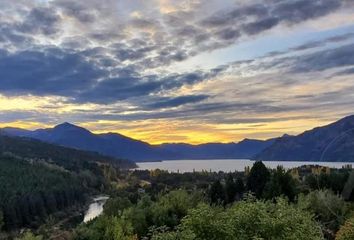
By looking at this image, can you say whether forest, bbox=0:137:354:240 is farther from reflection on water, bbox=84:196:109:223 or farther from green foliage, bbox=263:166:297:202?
reflection on water, bbox=84:196:109:223

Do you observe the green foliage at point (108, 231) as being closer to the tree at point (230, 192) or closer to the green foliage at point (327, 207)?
the green foliage at point (327, 207)

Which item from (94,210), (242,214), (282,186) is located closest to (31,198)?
(94,210)

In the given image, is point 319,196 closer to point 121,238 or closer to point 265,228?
point 121,238

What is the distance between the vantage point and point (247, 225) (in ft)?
92.4

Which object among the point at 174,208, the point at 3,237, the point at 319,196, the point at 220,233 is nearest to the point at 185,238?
the point at 220,233

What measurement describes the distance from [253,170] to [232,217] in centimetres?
7210

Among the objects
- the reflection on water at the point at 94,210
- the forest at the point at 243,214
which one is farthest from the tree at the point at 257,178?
the reflection on water at the point at 94,210

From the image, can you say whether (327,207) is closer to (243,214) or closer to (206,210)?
(243,214)

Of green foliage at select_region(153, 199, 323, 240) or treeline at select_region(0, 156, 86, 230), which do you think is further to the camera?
treeline at select_region(0, 156, 86, 230)

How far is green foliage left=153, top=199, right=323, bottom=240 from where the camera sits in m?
26.7

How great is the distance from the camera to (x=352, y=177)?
81000 millimetres

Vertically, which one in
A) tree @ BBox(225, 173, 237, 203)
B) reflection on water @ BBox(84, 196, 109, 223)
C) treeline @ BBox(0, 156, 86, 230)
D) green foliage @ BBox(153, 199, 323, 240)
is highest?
green foliage @ BBox(153, 199, 323, 240)

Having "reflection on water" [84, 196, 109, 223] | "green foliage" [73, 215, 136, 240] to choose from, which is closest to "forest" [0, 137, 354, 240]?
"green foliage" [73, 215, 136, 240]

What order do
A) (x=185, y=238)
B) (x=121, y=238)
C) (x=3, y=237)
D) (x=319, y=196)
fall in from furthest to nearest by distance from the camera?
(x=3, y=237)
(x=319, y=196)
(x=121, y=238)
(x=185, y=238)
